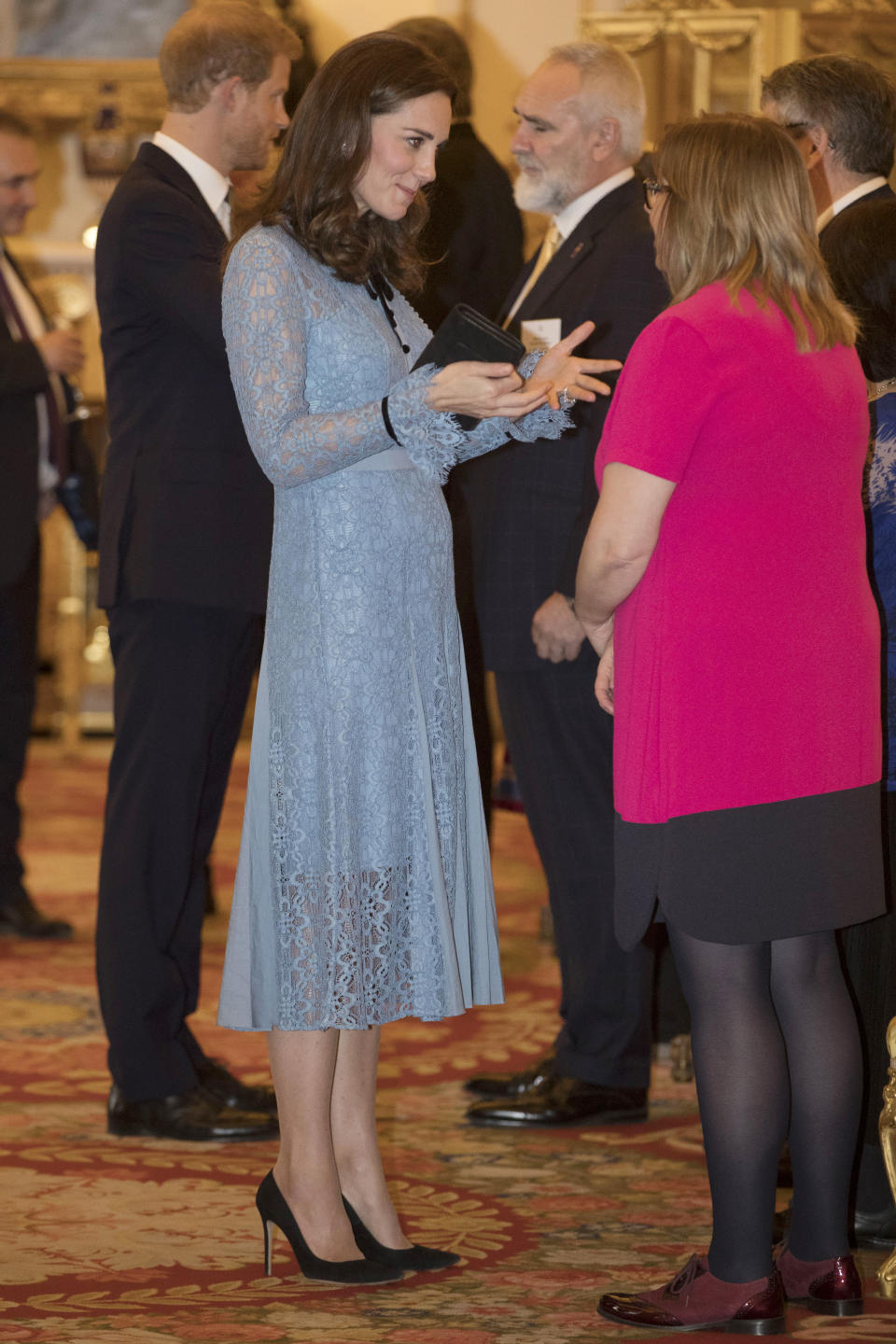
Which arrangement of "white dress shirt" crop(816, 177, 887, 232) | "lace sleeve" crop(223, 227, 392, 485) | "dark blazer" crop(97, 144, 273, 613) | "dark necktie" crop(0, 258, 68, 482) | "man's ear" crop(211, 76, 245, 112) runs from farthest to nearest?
1. "dark necktie" crop(0, 258, 68, 482)
2. "man's ear" crop(211, 76, 245, 112)
3. "dark blazer" crop(97, 144, 273, 613)
4. "white dress shirt" crop(816, 177, 887, 232)
5. "lace sleeve" crop(223, 227, 392, 485)

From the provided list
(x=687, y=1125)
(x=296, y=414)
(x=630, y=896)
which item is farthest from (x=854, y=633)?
(x=687, y=1125)

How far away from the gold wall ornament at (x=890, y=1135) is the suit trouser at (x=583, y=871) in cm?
86

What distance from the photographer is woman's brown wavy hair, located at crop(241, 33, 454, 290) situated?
2279 millimetres

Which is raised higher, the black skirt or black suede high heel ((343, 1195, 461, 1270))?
the black skirt

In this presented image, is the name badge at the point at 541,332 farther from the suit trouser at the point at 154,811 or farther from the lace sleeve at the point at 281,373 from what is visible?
the lace sleeve at the point at 281,373

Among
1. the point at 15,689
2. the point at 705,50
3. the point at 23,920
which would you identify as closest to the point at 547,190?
the point at 15,689

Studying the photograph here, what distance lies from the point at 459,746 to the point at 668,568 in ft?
1.47

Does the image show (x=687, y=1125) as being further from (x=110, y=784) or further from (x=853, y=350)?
(x=853, y=350)

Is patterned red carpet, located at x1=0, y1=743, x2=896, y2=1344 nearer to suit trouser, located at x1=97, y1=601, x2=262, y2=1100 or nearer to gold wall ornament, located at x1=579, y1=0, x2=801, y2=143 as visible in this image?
suit trouser, located at x1=97, y1=601, x2=262, y2=1100

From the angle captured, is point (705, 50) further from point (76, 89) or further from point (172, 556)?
point (172, 556)

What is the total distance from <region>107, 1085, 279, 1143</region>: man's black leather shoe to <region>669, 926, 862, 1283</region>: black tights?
Result: 1.12 m

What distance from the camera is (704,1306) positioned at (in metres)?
2.18

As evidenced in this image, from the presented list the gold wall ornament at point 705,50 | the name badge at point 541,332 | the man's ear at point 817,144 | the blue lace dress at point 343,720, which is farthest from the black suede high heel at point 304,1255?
the gold wall ornament at point 705,50

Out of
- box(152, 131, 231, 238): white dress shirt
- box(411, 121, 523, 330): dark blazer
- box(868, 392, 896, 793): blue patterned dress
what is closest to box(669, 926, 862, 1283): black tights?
box(868, 392, 896, 793): blue patterned dress
